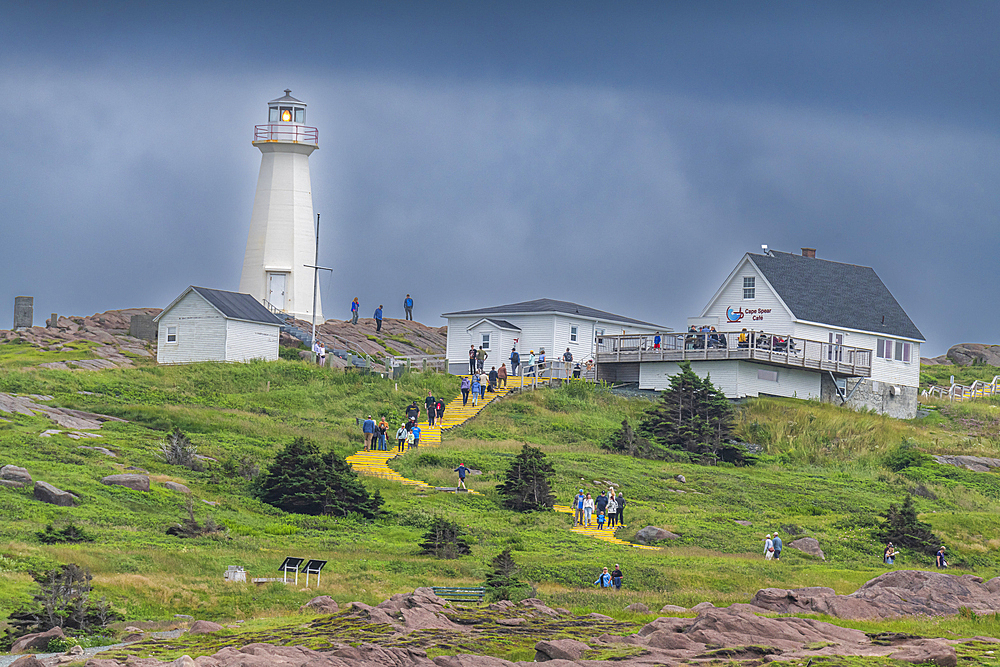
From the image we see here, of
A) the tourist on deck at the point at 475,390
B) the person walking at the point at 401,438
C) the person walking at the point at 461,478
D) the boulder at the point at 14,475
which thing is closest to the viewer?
the boulder at the point at 14,475

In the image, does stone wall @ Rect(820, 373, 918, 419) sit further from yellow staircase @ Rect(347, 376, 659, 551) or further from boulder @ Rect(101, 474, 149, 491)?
boulder @ Rect(101, 474, 149, 491)

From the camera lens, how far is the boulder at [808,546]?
122 feet

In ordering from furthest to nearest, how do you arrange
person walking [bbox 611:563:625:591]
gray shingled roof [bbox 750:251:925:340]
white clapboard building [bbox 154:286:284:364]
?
1. gray shingled roof [bbox 750:251:925:340]
2. white clapboard building [bbox 154:286:284:364]
3. person walking [bbox 611:563:625:591]

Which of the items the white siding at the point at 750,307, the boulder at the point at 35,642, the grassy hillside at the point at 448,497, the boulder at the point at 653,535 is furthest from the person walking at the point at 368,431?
the boulder at the point at 35,642

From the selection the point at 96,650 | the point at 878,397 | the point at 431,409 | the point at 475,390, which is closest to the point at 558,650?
the point at 96,650

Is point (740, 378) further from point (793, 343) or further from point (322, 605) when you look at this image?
point (322, 605)

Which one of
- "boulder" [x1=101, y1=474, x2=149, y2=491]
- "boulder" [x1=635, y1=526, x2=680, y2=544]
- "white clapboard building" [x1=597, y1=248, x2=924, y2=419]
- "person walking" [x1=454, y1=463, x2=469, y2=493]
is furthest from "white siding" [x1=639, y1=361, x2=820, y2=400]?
"boulder" [x1=101, y1=474, x2=149, y2=491]

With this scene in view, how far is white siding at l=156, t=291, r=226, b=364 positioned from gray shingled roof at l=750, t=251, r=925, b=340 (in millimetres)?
26762

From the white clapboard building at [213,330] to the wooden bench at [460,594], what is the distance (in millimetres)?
38327

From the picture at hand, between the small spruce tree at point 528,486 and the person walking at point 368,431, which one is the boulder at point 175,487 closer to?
the small spruce tree at point 528,486

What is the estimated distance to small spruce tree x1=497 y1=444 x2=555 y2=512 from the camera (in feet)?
133

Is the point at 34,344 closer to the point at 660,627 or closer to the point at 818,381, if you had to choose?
the point at 818,381

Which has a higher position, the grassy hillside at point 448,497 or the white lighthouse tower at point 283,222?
the white lighthouse tower at point 283,222

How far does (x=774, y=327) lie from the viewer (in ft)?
215
